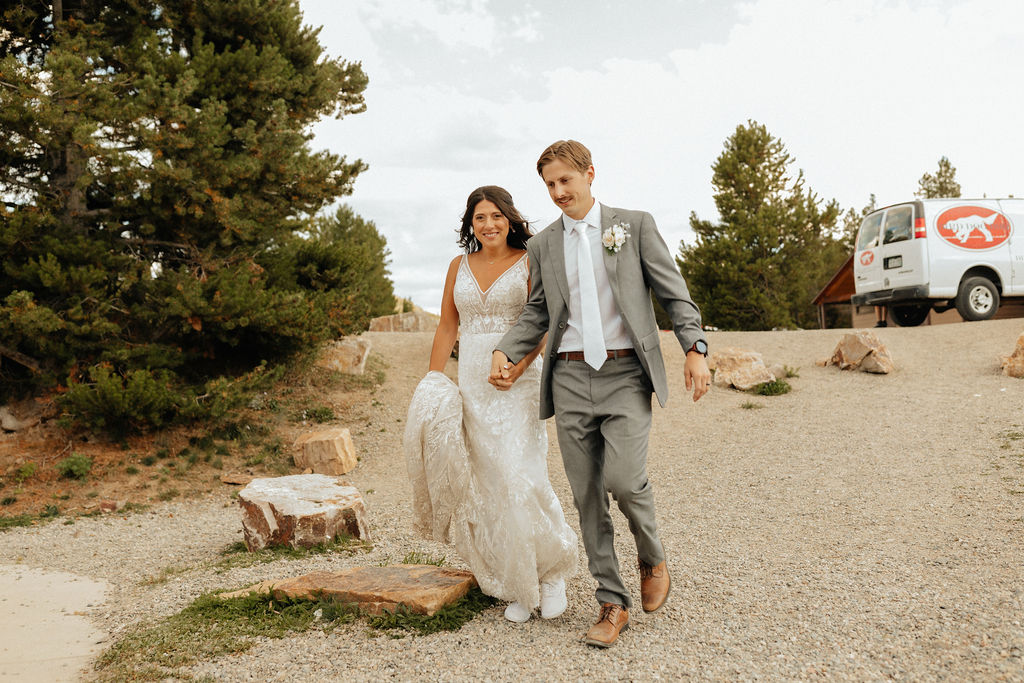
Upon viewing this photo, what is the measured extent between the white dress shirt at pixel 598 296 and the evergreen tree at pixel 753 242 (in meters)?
18.3

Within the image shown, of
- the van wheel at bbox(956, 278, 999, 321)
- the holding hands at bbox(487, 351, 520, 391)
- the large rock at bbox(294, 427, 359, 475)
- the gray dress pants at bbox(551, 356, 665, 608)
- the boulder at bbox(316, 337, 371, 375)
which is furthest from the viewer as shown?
the van wheel at bbox(956, 278, 999, 321)

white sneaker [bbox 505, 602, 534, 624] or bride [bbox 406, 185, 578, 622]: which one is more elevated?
bride [bbox 406, 185, 578, 622]

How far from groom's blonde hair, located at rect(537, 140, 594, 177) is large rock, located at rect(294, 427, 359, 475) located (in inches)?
268

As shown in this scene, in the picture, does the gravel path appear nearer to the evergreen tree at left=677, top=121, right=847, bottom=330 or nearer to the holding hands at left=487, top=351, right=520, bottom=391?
the holding hands at left=487, top=351, right=520, bottom=391

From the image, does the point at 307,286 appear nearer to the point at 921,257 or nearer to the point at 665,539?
the point at 665,539

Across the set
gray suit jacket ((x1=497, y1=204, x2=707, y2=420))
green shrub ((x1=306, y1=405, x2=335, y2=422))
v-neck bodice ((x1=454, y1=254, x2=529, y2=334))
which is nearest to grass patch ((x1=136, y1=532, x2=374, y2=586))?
v-neck bodice ((x1=454, y1=254, x2=529, y2=334))

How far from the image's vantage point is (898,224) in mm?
13609

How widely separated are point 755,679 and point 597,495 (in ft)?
3.21

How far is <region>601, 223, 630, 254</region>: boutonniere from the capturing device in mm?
3299

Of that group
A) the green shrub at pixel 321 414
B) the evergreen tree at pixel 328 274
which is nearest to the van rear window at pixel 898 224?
the evergreen tree at pixel 328 274

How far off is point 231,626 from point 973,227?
14335mm

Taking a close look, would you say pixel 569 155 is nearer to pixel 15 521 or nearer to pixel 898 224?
pixel 15 521

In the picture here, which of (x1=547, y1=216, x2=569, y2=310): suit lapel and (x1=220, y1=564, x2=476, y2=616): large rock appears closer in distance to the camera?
(x1=547, y1=216, x2=569, y2=310): suit lapel

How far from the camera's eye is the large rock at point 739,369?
1170 centimetres
